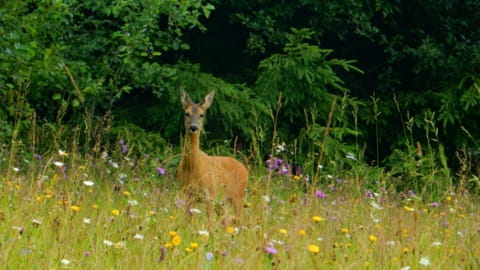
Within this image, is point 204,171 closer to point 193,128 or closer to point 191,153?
point 191,153

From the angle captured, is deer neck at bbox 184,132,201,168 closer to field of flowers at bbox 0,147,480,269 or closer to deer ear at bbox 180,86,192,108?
deer ear at bbox 180,86,192,108

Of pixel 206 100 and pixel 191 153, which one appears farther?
pixel 206 100

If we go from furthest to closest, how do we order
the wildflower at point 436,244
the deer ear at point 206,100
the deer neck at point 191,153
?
1. the deer ear at point 206,100
2. the deer neck at point 191,153
3. the wildflower at point 436,244

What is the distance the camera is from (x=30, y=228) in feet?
13.1

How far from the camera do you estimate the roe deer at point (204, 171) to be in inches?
254

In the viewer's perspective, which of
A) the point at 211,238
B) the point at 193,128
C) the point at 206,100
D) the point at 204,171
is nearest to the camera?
the point at 211,238

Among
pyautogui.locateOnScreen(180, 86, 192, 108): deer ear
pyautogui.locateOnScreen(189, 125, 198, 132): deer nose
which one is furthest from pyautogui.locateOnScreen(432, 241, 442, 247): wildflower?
pyautogui.locateOnScreen(180, 86, 192, 108): deer ear

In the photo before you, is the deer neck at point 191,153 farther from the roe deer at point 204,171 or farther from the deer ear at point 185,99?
the deer ear at point 185,99

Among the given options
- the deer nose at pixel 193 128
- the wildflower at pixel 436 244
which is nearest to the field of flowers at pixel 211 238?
the wildflower at pixel 436 244

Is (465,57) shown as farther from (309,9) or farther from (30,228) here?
(30,228)

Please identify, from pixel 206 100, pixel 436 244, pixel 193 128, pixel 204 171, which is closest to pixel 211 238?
pixel 436 244

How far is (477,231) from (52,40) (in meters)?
6.88

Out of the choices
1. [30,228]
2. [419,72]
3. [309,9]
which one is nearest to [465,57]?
[419,72]

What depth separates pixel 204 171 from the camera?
21.9 feet
